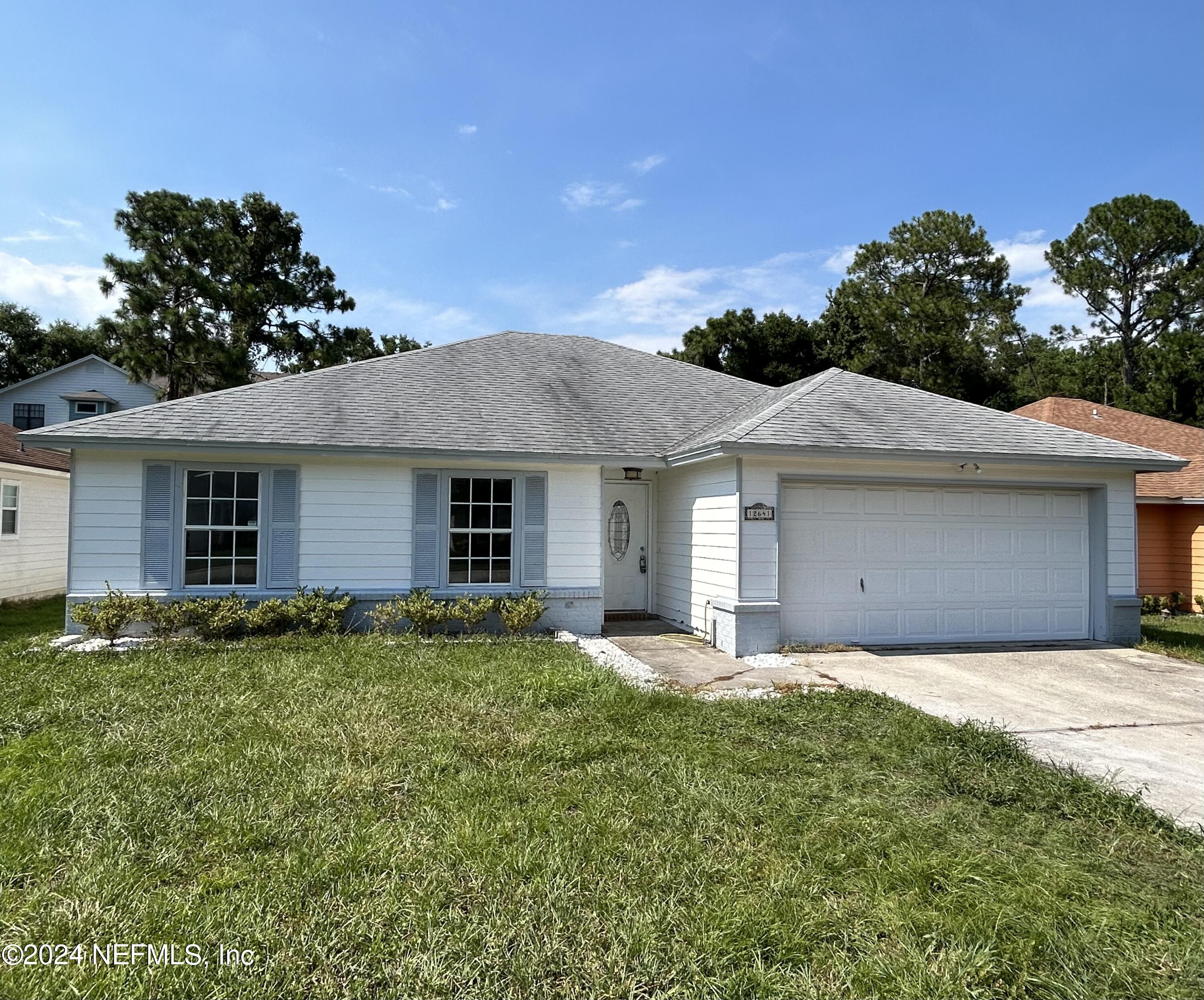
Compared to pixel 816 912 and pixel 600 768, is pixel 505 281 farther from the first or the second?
pixel 816 912

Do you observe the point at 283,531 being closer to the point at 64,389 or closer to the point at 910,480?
the point at 910,480

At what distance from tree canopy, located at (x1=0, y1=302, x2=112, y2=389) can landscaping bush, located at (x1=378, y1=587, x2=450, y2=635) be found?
105 feet

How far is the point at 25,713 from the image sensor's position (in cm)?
543

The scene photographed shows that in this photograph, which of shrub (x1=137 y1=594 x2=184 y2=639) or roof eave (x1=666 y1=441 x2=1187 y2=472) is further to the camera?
shrub (x1=137 y1=594 x2=184 y2=639)

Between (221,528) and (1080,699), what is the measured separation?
10.4 metres

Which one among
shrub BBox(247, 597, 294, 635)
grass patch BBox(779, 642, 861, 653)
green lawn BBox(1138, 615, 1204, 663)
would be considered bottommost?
green lawn BBox(1138, 615, 1204, 663)

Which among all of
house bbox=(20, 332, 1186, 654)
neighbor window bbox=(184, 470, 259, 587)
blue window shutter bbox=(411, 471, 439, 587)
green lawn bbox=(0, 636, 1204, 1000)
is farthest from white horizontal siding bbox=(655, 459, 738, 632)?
neighbor window bbox=(184, 470, 259, 587)

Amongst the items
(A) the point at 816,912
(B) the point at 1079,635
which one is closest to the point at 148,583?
(A) the point at 816,912

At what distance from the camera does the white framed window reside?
12.5 m

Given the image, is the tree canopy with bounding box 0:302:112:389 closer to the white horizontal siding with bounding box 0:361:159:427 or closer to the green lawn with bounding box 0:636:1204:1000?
the white horizontal siding with bounding box 0:361:159:427

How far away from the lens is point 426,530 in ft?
31.9

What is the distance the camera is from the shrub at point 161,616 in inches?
337

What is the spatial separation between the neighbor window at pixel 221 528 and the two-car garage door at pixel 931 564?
287 inches

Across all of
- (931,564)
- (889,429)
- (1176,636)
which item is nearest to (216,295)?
(889,429)
